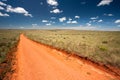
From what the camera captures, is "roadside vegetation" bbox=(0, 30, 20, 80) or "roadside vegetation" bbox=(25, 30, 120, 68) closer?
"roadside vegetation" bbox=(0, 30, 20, 80)

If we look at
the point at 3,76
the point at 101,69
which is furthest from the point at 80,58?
the point at 3,76

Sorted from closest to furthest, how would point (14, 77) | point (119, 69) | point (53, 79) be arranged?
point (53, 79) < point (14, 77) < point (119, 69)

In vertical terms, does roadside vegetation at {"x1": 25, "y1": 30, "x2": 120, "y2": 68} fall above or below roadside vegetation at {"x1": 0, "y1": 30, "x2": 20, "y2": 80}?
above

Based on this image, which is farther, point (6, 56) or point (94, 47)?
point (94, 47)

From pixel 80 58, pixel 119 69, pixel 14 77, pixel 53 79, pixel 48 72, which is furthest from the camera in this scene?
pixel 80 58

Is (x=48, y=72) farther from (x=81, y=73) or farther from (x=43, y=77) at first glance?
(x=81, y=73)

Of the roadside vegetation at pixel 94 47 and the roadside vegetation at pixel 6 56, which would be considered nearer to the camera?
the roadside vegetation at pixel 6 56

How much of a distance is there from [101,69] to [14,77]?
5.96m

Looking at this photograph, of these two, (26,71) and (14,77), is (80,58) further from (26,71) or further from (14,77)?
(14,77)

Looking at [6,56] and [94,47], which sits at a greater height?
[94,47]

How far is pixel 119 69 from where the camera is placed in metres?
7.34

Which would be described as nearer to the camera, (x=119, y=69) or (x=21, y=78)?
(x=21, y=78)

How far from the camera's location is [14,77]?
6.45m

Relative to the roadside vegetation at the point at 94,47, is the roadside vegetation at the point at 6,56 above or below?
below
